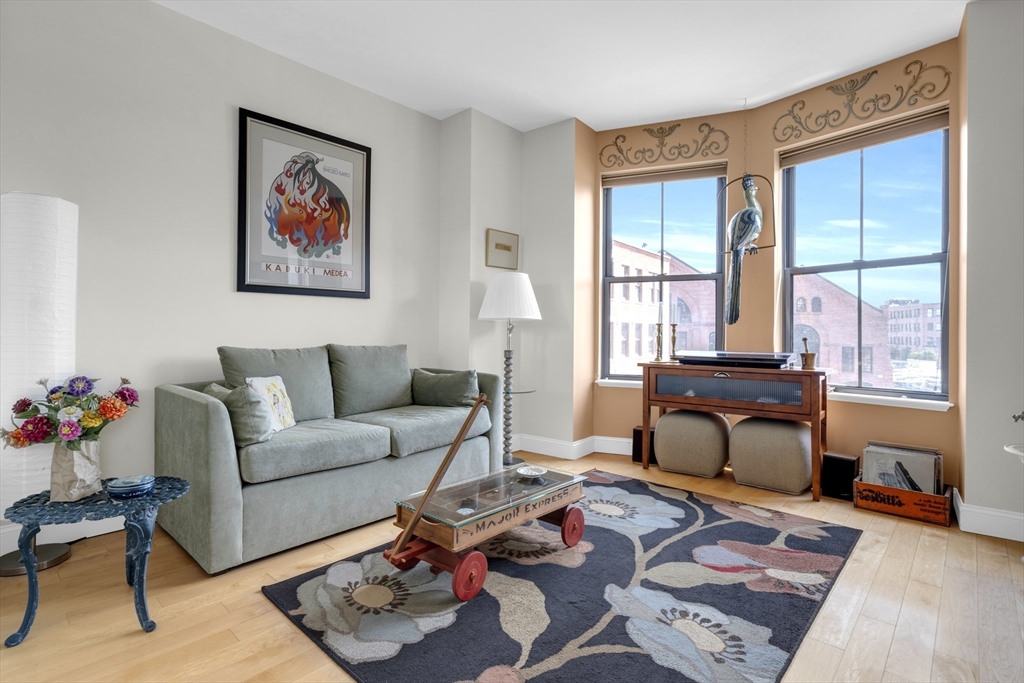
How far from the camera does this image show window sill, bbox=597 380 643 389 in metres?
4.27

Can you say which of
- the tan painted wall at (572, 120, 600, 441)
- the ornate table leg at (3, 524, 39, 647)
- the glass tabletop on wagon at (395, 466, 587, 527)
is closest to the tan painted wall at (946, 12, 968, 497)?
the glass tabletop on wagon at (395, 466, 587, 527)

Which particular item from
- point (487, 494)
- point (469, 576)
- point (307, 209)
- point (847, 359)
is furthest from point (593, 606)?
point (307, 209)

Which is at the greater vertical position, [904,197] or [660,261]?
[904,197]

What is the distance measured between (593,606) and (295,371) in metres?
2.01

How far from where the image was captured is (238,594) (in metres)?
1.99

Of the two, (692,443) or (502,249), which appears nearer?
(692,443)

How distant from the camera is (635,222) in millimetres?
4434

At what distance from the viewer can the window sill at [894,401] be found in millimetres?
3018

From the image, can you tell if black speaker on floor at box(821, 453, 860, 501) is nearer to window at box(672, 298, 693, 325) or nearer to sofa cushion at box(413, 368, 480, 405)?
window at box(672, 298, 693, 325)

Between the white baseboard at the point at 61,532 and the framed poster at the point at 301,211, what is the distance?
4.55 feet

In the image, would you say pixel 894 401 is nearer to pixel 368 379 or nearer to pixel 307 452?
pixel 368 379

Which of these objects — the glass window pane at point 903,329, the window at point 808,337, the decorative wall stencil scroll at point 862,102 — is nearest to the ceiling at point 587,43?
the decorative wall stencil scroll at point 862,102

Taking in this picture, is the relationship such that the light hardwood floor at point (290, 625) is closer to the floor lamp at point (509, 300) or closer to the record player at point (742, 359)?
the record player at point (742, 359)

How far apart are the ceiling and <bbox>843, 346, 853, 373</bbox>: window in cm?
183
